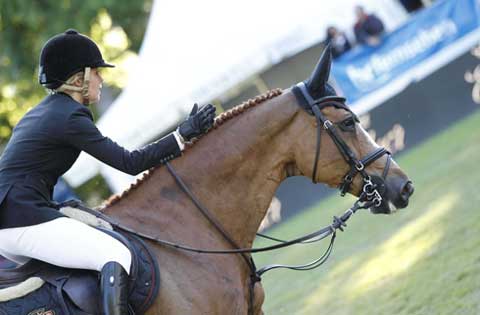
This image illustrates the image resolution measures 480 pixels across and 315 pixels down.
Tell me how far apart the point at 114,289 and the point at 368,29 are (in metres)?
13.8

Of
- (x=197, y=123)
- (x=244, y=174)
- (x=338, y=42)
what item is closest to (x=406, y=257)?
(x=244, y=174)

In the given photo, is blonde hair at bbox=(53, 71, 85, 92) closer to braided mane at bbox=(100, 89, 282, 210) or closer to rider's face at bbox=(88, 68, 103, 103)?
rider's face at bbox=(88, 68, 103, 103)

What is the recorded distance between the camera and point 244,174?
19.0 feet

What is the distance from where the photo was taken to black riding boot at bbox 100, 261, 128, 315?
16.1 feet

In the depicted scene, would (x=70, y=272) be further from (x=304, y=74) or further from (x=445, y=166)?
(x=304, y=74)

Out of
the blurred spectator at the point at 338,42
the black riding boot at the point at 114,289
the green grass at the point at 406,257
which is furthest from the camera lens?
the blurred spectator at the point at 338,42

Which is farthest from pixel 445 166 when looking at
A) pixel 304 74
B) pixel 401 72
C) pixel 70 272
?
pixel 70 272

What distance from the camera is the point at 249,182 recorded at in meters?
5.80

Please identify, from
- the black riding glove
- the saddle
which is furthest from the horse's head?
the saddle

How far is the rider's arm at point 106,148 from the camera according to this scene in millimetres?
5211

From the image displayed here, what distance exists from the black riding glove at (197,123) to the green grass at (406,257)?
2978 mm

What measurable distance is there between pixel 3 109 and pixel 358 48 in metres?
16.4

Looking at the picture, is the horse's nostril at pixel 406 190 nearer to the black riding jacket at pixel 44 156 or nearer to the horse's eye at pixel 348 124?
the horse's eye at pixel 348 124

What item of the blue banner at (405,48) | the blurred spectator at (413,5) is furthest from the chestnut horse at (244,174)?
the blurred spectator at (413,5)
